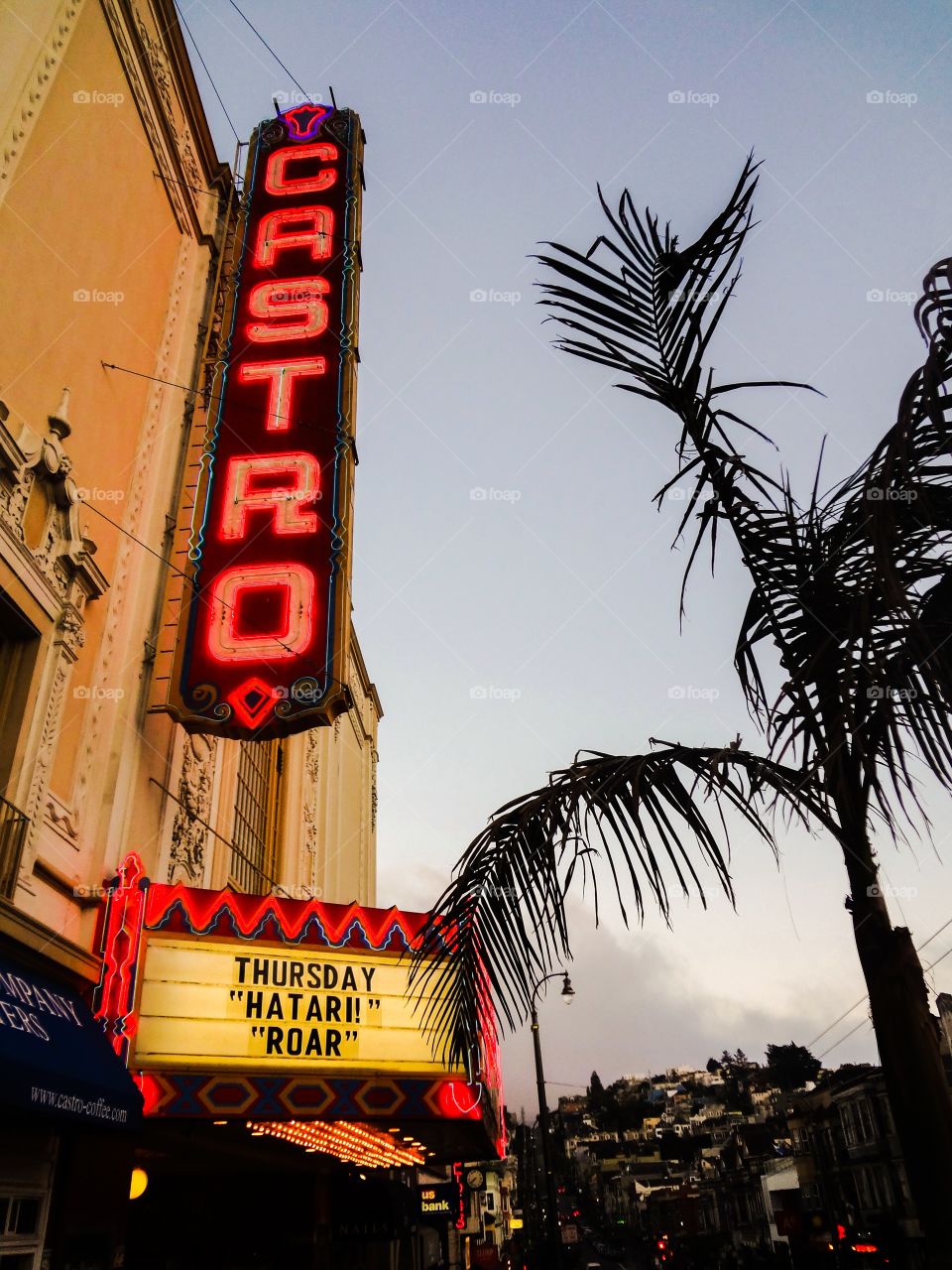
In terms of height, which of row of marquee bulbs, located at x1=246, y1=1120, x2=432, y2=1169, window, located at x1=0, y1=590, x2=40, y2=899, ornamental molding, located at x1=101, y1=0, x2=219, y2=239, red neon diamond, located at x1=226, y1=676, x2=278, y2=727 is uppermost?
ornamental molding, located at x1=101, y1=0, x2=219, y2=239

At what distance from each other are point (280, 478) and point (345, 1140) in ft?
27.8

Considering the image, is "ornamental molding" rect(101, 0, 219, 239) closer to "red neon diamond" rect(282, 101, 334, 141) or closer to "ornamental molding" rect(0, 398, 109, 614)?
"red neon diamond" rect(282, 101, 334, 141)

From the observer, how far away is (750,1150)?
62094mm

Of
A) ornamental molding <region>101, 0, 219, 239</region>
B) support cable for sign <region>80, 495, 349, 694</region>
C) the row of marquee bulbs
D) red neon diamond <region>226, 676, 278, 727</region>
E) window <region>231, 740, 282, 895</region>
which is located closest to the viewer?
red neon diamond <region>226, 676, 278, 727</region>

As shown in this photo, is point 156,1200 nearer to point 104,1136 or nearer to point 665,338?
point 104,1136

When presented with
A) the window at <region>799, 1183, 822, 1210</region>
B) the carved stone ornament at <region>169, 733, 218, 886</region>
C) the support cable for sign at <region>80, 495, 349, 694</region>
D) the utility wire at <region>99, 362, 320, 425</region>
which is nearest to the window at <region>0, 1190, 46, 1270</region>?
the carved stone ornament at <region>169, 733, 218, 886</region>

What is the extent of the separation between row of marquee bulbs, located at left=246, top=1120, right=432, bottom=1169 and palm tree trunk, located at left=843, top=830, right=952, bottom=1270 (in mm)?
7147

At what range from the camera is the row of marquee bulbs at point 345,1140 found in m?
10.0

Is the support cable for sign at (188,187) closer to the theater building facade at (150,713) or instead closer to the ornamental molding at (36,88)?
the theater building facade at (150,713)

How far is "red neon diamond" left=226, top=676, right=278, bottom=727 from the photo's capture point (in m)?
9.29

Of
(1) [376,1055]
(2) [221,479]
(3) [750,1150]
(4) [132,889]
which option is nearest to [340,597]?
(2) [221,479]

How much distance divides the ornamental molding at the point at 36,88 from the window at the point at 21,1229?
26.3ft

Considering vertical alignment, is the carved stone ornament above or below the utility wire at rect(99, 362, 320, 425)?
below

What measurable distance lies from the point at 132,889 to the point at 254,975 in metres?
1.38
